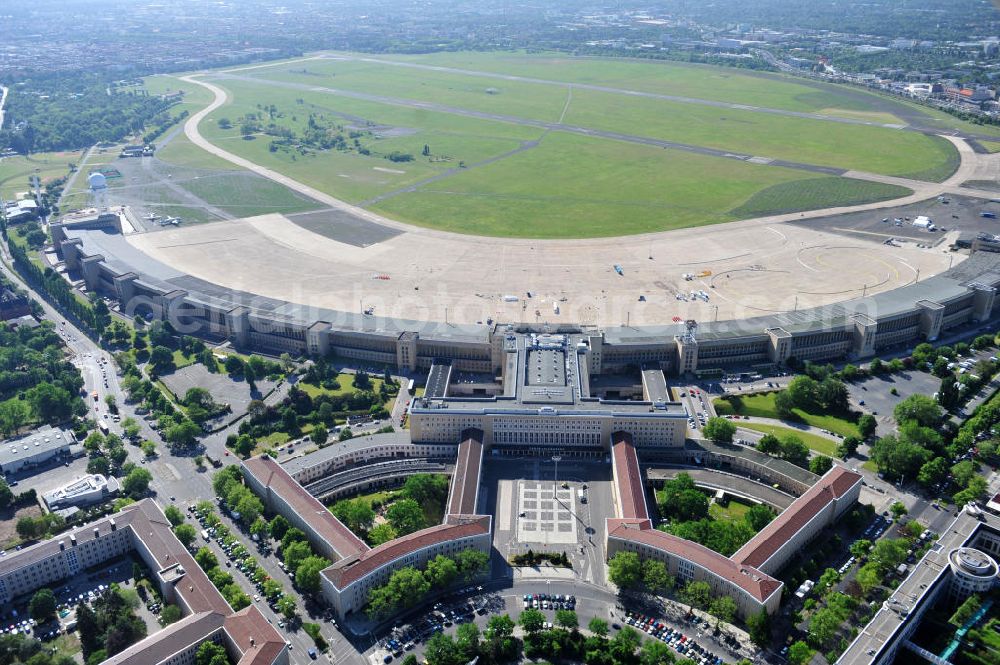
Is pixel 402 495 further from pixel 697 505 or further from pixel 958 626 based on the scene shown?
pixel 958 626

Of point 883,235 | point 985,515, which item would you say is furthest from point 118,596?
point 883,235

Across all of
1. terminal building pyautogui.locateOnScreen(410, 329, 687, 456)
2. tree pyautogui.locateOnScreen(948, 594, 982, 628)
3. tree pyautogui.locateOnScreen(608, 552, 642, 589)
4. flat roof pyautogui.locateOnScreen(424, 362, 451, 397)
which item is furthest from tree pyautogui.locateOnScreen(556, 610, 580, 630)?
flat roof pyautogui.locateOnScreen(424, 362, 451, 397)

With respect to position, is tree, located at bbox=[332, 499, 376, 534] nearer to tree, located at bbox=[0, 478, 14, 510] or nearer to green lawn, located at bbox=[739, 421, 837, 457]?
tree, located at bbox=[0, 478, 14, 510]

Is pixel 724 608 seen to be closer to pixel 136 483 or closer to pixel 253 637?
pixel 253 637

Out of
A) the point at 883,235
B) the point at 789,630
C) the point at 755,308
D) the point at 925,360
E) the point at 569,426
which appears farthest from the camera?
the point at 883,235

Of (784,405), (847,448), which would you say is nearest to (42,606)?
(847,448)

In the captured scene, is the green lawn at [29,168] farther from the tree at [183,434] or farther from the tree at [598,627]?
the tree at [598,627]

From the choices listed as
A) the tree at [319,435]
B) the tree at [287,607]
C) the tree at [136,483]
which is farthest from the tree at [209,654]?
the tree at [319,435]
